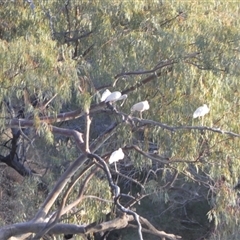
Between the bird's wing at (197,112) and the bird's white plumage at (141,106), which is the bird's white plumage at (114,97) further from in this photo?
the bird's wing at (197,112)

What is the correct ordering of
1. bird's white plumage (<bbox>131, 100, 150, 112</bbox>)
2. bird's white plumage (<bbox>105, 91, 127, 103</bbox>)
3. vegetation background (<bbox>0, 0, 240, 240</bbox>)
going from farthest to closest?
vegetation background (<bbox>0, 0, 240, 240</bbox>)
bird's white plumage (<bbox>131, 100, 150, 112</bbox>)
bird's white plumage (<bbox>105, 91, 127, 103</bbox>)

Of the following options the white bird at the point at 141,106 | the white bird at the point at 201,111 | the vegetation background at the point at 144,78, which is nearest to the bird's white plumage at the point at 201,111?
the white bird at the point at 201,111

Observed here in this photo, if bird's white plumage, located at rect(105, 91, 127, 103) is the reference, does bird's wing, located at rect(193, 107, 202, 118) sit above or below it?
below

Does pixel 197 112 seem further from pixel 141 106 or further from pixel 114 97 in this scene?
pixel 114 97

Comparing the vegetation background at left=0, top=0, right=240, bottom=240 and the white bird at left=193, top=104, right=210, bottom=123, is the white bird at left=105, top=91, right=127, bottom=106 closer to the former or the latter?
the vegetation background at left=0, top=0, right=240, bottom=240

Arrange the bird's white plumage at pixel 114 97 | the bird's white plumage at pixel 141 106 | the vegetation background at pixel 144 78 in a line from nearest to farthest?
1. the bird's white plumage at pixel 114 97
2. the bird's white plumage at pixel 141 106
3. the vegetation background at pixel 144 78

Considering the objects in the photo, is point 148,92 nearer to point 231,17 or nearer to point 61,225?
point 231,17

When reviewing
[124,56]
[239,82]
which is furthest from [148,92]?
[239,82]

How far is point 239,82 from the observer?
5.40 meters

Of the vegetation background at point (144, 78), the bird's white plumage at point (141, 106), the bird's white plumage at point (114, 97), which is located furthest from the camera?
the vegetation background at point (144, 78)

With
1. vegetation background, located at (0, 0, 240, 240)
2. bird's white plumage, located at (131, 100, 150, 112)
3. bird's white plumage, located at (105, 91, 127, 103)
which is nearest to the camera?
bird's white plumage, located at (105, 91, 127, 103)

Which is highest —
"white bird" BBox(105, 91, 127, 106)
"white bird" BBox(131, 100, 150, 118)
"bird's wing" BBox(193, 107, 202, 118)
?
"white bird" BBox(105, 91, 127, 106)

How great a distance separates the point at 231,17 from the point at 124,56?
90 cm

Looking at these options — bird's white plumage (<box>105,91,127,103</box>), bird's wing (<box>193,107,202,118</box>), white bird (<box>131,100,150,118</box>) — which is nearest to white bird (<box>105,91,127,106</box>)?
bird's white plumage (<box>105,91,127,103</box>)
